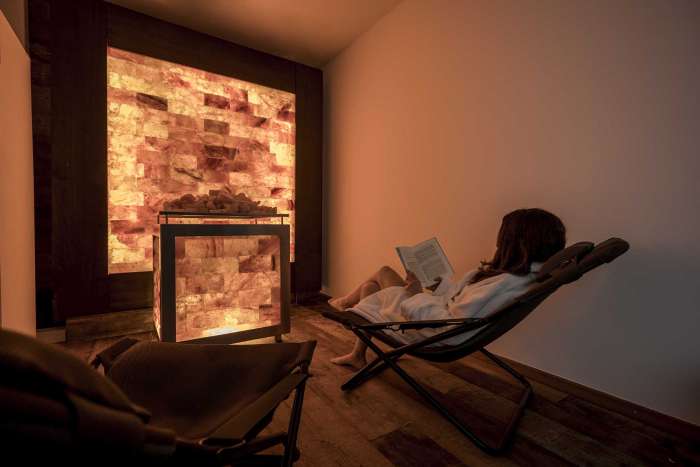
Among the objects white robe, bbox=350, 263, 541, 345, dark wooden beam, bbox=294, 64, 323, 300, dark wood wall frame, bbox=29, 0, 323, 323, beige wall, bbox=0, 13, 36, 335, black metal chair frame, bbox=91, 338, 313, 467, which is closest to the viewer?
black metal chair frame, bbox=91, 338, 313, 467

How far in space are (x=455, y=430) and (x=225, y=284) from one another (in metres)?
1.56

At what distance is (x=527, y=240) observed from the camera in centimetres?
143

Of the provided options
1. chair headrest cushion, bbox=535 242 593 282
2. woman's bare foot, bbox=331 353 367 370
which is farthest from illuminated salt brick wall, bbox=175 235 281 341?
chair headrest cushion, bbox=535 242 593 282

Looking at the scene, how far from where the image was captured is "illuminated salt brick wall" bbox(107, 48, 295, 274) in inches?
105

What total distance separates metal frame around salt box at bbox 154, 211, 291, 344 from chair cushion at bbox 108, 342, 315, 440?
986 mm

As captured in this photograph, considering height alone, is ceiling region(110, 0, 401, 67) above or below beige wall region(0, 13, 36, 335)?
above

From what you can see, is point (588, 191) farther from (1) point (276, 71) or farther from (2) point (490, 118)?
(1) point (276, 71)

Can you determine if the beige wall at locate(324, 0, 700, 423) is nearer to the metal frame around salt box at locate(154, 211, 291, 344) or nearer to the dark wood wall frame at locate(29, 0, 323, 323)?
the metal frame around salt box at locate(154, 211, 291, 344)

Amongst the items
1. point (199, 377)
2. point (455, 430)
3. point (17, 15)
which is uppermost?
point (17, 15)

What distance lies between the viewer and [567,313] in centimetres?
177

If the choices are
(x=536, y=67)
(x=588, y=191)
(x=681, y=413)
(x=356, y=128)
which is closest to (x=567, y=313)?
(x=681, y=413)

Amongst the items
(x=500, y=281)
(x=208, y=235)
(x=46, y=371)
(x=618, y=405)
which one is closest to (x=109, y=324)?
(x=208, y=235)

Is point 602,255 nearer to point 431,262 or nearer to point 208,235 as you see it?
point 431,262

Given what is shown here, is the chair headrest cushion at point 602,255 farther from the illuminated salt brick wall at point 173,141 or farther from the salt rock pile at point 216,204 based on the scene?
the illuminated salt brick wall at point 173,141
